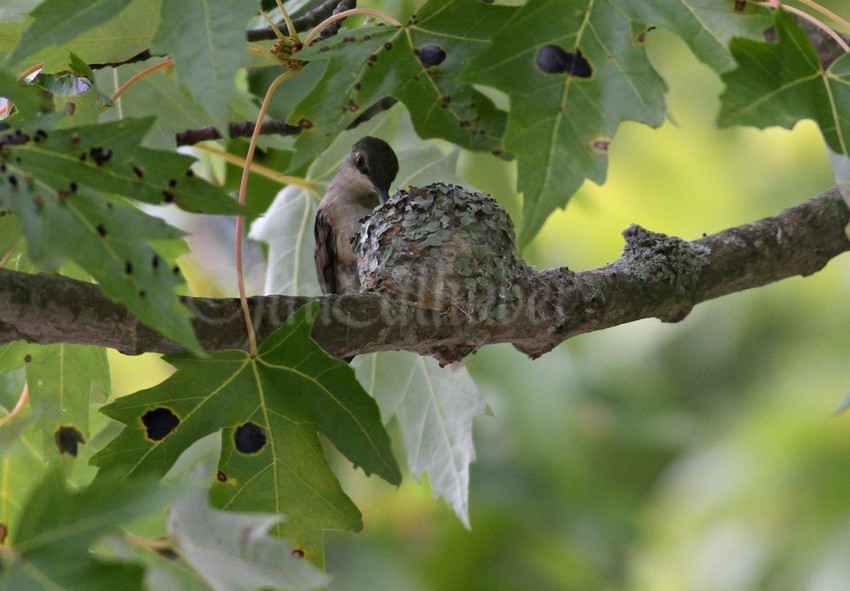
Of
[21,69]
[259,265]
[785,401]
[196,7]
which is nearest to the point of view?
[196,7]

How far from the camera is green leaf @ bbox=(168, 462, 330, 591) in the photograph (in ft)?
4.97

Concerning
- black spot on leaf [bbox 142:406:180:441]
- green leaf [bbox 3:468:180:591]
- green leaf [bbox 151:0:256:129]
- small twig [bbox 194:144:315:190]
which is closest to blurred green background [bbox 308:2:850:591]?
small twig [bbox 194:144:315:190]

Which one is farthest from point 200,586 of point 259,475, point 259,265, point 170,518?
point 259,265

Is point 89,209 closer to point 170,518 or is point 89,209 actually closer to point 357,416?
point 170,518

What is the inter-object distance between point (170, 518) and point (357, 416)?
0.55 m

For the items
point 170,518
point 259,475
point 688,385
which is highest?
point 170,518

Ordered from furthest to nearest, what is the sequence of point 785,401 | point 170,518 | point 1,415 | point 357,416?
point 785,401
point 1,415
point 357,416
point 170,518

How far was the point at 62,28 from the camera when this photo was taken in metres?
1.67

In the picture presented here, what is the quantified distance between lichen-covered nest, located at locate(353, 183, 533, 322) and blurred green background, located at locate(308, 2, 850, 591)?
4995 mm

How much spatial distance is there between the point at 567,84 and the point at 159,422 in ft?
3.56

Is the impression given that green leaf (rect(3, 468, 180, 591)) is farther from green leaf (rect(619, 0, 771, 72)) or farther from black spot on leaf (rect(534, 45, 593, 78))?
green leaf (rect(619, 0, 771, 72))

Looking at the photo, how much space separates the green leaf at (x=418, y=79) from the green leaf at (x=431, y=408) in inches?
29.7

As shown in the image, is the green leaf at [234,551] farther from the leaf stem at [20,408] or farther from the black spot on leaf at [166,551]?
the leaf stem at [20,408]

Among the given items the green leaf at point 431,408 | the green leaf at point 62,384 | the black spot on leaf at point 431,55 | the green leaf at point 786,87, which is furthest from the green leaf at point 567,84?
the green leaf at point 62,384
